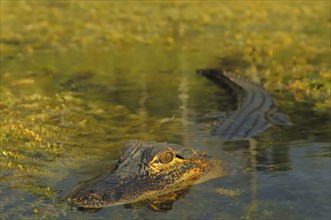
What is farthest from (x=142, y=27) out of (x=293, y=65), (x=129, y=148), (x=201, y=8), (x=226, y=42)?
(x=129, y=148)

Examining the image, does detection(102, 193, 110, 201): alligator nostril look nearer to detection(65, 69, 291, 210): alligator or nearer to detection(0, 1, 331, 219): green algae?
detection(65, 69, 291, 210): alligator

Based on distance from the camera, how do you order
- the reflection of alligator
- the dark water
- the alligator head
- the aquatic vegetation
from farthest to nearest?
the aquatic vegetation, the reflection of alligator, the dark water, the alligator head

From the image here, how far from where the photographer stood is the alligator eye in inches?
387

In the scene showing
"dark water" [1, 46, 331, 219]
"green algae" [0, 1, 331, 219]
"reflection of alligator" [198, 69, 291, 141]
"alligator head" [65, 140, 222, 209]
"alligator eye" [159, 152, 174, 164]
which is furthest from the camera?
"reflection of alligator" [198, 69, 291, 141]

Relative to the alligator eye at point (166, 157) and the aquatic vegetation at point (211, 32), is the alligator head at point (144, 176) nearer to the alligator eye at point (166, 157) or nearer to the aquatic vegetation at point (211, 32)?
the alligator eye at point (166, 157)

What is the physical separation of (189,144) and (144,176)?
373 centimetres

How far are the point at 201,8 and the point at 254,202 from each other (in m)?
37.5

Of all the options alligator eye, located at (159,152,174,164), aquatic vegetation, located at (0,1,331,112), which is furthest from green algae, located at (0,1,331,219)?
alligator eye, located at (159,152,174,164)

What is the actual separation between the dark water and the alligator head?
206 millimetres

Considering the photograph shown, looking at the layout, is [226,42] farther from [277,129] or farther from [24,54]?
[277,129]

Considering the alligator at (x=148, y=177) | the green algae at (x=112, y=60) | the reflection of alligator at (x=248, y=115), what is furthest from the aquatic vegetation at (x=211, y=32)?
Result: the alligator at (x=148, y=177)

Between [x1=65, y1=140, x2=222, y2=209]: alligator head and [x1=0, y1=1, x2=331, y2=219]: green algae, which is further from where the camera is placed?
[x1=0, y1=1, x2=331, y2=219]: green algae

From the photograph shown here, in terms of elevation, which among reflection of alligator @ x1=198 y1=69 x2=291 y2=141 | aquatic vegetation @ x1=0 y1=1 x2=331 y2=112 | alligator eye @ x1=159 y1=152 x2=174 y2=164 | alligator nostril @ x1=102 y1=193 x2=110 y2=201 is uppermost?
aquatic vegetation @ x1=0 y1=1 x2=331 y2=112

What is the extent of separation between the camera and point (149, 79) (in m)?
21.7
